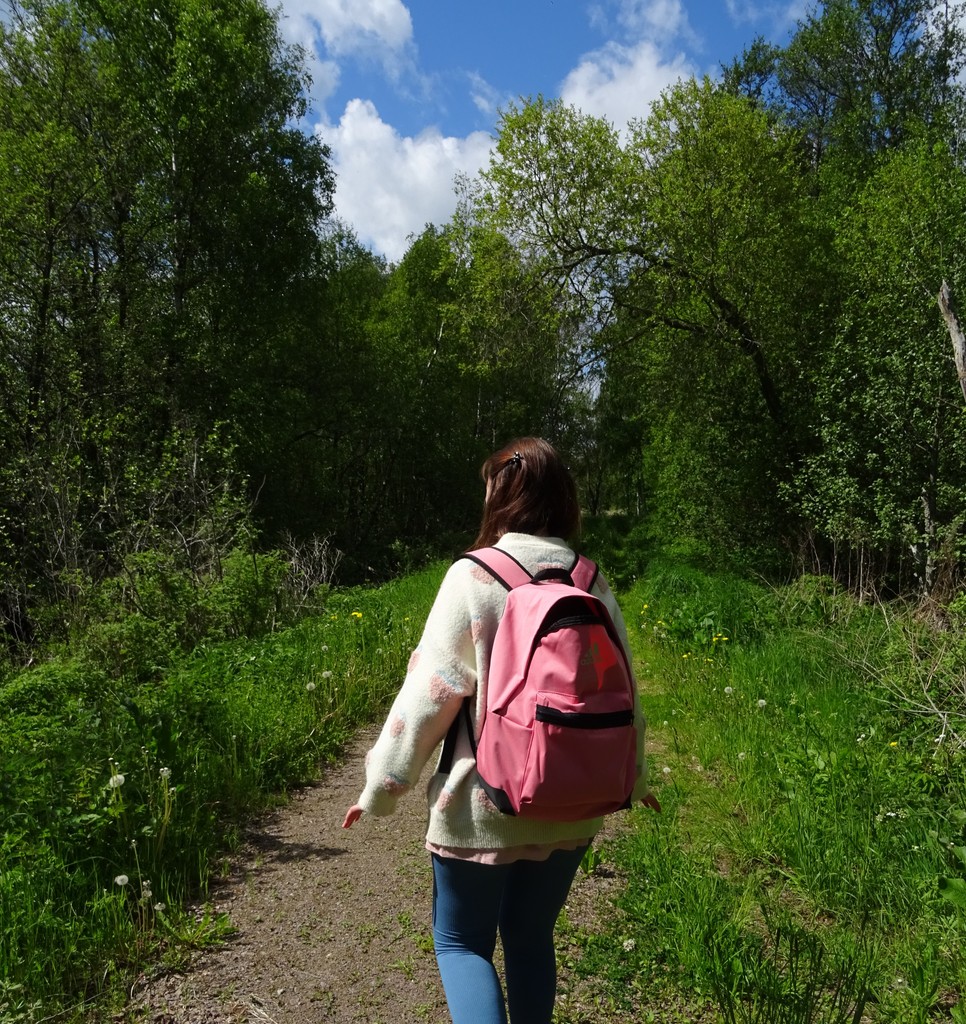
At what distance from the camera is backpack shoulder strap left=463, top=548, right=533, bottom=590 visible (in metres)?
1.67

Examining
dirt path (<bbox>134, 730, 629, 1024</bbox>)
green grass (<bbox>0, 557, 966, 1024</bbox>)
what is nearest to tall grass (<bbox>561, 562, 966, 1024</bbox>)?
green grass (<bbox>0, 557, 966, 1024</bbox>)

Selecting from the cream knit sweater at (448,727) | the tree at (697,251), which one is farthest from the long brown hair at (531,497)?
the tree at (697,251)

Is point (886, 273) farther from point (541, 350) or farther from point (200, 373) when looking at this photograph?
point (200, 373)

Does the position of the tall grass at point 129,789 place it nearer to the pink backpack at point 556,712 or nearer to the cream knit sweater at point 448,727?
the cream knit sweater at point 448,727

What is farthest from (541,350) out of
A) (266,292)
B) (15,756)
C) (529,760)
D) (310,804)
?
(529,760)

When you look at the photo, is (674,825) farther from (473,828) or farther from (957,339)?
(957,339)

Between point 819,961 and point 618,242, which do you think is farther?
point 618,242

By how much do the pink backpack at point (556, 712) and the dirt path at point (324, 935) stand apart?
1.48 m

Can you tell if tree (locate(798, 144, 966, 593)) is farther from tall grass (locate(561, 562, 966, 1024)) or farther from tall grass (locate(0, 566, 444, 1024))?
tall grass (locate(0, 566, 444, 1024))

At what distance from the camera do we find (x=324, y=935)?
2971 mm

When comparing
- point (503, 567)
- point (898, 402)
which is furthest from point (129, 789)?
point (898, 402)

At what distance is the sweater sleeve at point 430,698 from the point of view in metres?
1.65

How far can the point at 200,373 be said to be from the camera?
50.9 feet

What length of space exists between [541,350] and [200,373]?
719cm
